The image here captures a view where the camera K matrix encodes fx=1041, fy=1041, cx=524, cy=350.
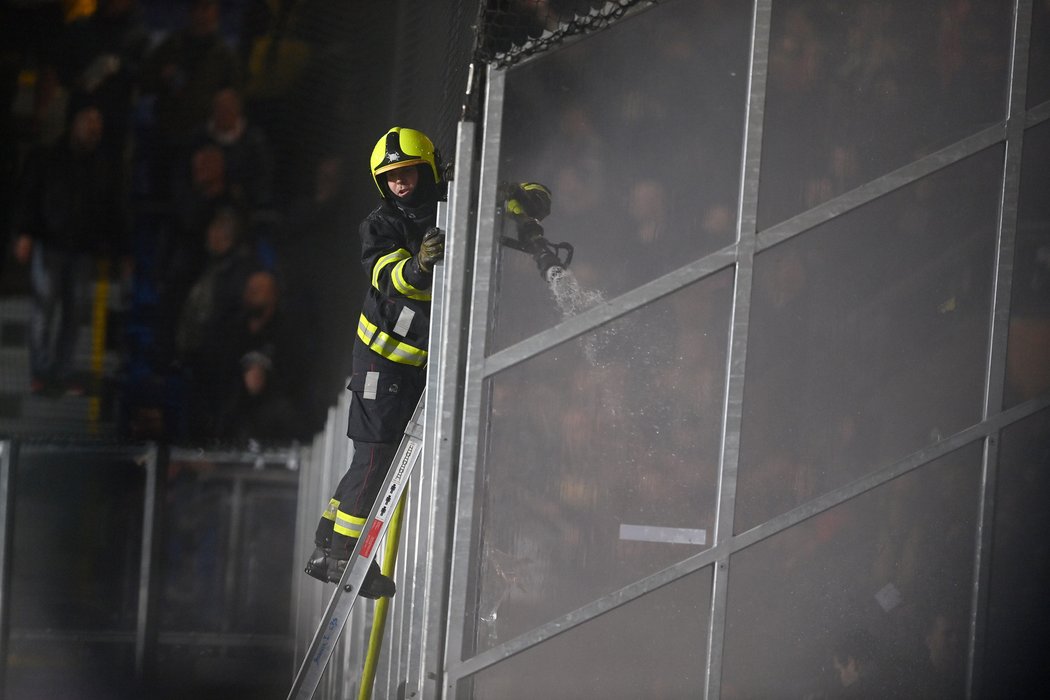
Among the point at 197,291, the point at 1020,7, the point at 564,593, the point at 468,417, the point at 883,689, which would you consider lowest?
the point at 883,689

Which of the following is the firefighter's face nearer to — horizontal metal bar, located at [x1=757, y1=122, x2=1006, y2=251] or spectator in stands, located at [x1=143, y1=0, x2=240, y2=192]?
horizontal metal bar, located at [x1=757, y1=122, x2=1006, y2=251]

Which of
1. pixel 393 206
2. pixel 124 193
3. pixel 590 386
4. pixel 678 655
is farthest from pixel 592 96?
pixel 124 193

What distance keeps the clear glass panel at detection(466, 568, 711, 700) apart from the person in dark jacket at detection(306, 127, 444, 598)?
0.58m

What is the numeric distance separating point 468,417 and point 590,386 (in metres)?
0.23

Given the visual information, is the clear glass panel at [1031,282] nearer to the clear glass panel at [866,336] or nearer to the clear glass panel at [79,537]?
the clear glass panel at [866,336]

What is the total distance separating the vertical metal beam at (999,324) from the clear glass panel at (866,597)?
0.05 feet

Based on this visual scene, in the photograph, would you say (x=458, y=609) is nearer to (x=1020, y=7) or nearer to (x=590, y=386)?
(x=590, y=386)

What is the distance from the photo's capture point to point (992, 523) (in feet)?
6.51

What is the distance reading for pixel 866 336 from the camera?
1.92 m

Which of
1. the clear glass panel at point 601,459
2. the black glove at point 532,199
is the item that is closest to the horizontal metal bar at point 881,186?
the clear glass panel at point 601,459

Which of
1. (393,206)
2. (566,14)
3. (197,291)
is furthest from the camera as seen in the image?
(197,291)

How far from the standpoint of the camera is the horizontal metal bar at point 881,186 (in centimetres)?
189

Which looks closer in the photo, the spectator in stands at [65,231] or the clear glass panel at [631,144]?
the clear glass panel at [631,144]

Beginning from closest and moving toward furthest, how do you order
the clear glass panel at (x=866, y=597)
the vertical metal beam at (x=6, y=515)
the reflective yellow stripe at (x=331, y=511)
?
the clear glass panel at (x=866, y=597)
the reflective yellow stripe at (x=331, y=511)
the vertical metal beam at (x=6, y=515)
